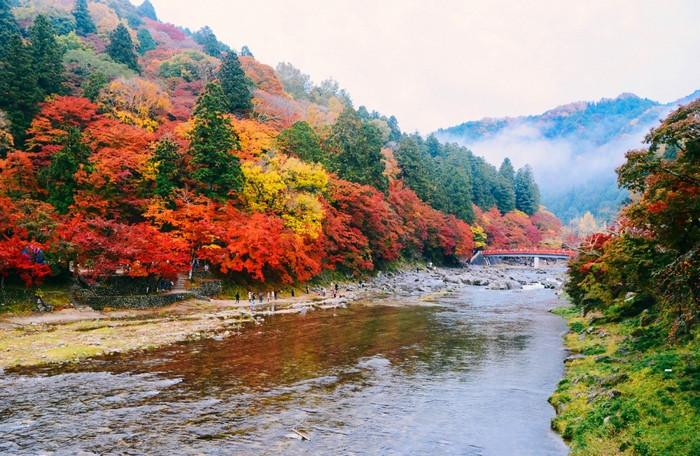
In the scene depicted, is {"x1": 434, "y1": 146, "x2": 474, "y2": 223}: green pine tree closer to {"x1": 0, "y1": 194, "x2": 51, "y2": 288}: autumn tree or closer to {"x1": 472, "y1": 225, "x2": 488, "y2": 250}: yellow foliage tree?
{"x1": 472, "y1": 225, "x2": 488, "y2": 250}: yellow foliage tree

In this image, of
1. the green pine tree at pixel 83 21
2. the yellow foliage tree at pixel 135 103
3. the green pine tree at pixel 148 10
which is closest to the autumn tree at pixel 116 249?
the yellow foliage tree at pixel 135 103

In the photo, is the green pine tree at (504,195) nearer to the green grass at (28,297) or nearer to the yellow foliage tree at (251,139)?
the yellow foliage tree at (251,139)

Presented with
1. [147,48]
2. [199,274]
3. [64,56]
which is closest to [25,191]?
[199,274]

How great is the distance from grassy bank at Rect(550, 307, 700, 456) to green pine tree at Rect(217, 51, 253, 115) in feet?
183

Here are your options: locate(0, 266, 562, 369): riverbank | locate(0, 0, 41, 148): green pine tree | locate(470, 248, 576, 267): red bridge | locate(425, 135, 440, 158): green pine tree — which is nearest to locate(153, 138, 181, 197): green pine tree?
Result: locate(0, 266, 562, 369): riverbank

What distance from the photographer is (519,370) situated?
63.5ft

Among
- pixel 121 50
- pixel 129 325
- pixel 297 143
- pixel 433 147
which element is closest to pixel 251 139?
pixel 297 143

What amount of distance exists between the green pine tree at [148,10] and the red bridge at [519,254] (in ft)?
406

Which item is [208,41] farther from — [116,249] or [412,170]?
[116,249]

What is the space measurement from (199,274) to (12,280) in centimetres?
1430

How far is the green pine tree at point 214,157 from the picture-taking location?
137 feet

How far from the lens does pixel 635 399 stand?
12.2m

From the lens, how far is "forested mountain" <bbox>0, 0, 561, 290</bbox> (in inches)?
1257

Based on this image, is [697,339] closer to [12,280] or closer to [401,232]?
[12,280]
